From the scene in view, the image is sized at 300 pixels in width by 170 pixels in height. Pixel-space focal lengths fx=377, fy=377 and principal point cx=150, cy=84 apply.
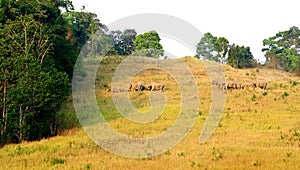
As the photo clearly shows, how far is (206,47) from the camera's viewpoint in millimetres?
76188

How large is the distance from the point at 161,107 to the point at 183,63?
27.0 metres

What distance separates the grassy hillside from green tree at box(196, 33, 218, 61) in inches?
1560

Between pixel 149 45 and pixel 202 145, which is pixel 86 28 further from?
pixel 202 145

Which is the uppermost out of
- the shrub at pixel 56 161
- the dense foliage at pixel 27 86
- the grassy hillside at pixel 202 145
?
the dense foliage at pixel 27 86

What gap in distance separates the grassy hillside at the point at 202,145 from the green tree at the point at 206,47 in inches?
1560

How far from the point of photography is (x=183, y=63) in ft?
183

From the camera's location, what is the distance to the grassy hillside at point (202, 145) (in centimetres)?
1328

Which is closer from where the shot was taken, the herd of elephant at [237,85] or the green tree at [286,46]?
the herd of elephant at [237,85]

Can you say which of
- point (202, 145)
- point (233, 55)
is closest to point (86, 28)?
point (233, 55)

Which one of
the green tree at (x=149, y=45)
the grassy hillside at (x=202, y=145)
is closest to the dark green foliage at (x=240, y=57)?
the green tree at (x=149, y=45)

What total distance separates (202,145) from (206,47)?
201 ft

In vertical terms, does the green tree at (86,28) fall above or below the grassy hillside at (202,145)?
above

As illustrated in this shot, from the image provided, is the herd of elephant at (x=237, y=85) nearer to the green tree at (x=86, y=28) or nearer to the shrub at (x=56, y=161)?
the shrub at (x=56, y=161)

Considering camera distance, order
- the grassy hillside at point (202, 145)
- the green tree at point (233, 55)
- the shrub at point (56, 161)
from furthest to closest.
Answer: the green tree at point (233, 55), the shrub at point (56, 161), the grassy hillside at point (202, 145)
